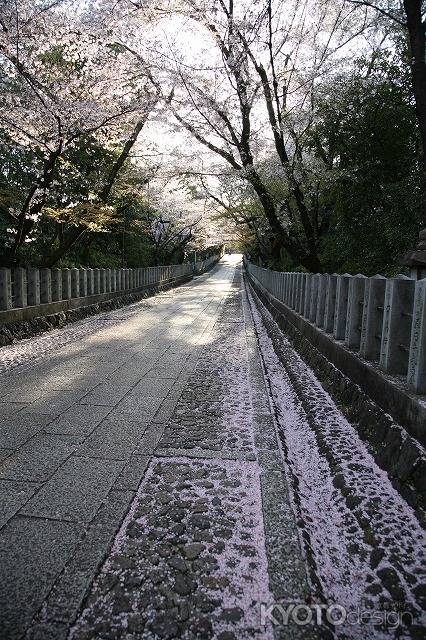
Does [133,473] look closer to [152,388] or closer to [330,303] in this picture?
[152,388]

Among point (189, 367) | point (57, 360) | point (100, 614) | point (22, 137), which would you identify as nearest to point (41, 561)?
point (100, 614)

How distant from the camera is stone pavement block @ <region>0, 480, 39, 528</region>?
9.20 feet

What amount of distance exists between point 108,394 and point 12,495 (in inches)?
97.6

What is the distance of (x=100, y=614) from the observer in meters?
2.02

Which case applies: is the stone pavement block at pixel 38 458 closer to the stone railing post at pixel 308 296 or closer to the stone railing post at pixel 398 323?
the stone railing post at pixel 398 323

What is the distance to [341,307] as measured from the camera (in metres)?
6.02

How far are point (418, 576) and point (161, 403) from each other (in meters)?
3.49

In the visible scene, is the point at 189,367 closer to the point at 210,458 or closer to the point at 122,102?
Answer: the point at 210,458

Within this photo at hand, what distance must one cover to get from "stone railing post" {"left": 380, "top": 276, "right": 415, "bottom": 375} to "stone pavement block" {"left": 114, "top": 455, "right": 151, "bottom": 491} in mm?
2570

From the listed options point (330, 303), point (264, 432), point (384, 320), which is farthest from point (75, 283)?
point (384, 320)

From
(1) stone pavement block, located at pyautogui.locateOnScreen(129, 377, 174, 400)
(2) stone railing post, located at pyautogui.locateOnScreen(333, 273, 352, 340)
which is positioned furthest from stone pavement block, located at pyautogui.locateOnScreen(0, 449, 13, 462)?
(2) stone railing post, located at pyautogui.locateOnScreen(333, 273, 352, 340)

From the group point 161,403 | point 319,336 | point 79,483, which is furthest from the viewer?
point 319,336

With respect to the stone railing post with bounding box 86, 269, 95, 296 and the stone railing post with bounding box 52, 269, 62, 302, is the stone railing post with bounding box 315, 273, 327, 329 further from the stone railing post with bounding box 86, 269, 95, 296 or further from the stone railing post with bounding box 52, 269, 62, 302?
the stone railing post with bounding box 86, 269, 95, 296

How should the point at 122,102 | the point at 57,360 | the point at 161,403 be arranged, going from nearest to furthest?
the point at 161,403 → the point at 57,360 → the point at 122,102
